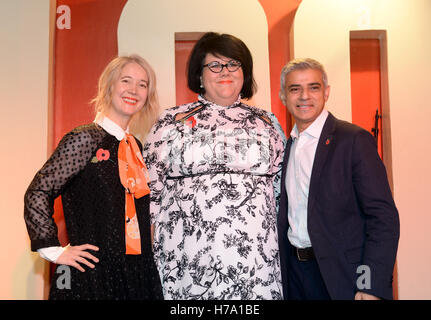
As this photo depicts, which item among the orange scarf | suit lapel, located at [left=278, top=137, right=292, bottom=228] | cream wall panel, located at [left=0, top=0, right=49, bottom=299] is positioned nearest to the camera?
the orange scarf

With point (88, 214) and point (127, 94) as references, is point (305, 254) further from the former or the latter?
point (127, 94)

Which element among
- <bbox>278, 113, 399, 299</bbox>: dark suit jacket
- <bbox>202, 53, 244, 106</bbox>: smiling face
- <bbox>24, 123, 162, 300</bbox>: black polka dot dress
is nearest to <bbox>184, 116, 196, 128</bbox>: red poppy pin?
<bbox>202, 53, 244, 106</bbox>: smiling face

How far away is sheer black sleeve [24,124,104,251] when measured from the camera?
1.99 m

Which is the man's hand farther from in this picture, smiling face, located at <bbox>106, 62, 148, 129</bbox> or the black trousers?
the black trousers

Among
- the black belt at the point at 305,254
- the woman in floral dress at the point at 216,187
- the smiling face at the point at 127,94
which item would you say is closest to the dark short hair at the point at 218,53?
the woman in floral dress at the point at 216,187

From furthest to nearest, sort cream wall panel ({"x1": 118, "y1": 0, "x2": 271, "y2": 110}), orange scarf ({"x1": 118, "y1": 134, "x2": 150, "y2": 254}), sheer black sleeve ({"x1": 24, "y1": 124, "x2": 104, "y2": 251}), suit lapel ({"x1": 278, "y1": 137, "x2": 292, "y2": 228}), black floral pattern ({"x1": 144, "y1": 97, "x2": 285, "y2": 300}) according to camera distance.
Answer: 1. cream wall panel ({"x1": 118, "y1": 0, "x2": 271, "y2": 110})
2. suit lapel ({"x1": 278, "y1": 137, "x2": 292, "y2": 228})
3. black floral pattern ({"x1": 144, "y1": 97, "x2": 285, "y2": 300})
4. orange scarf ({"x1": 118, "y1": 134, "x2": 150, "y2": 254})
5. sheer black sleeve ({"x1": 24, "y1": 124, "x2": 104, "y2": 251})

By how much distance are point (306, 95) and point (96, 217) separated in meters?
1.33

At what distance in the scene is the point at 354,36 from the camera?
139 inches

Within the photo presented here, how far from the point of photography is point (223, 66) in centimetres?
253

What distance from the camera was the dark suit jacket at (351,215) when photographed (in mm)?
2150

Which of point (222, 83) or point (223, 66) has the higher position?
point (223, 66)
